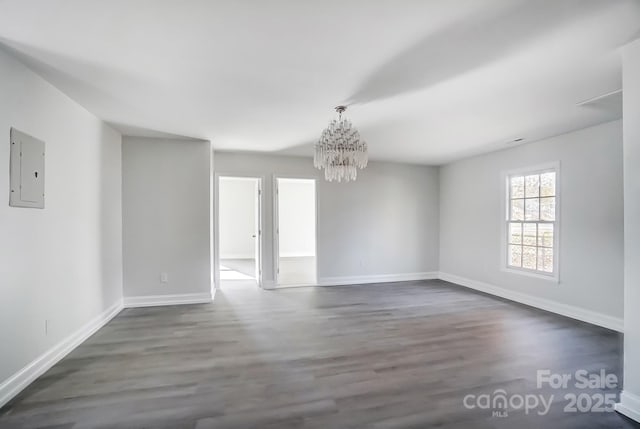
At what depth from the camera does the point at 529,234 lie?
4793mm

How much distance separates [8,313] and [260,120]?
9.17 feet

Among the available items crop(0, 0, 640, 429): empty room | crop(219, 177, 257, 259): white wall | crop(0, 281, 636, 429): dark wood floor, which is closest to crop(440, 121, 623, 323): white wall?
crop(0, 0, 640, 429): empty room

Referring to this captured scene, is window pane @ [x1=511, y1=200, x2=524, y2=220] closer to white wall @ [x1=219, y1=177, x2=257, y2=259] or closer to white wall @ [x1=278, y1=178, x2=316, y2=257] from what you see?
white wall @ [x1=278, y1=178, x2=316, y2=257]

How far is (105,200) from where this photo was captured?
3898 millimetres

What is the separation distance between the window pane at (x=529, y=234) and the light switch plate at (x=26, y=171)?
597 cm

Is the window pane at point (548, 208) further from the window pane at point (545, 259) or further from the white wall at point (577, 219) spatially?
the window pane at point (545, 259)

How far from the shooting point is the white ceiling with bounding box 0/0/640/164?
68.4 inches

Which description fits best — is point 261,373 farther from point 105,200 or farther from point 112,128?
point 112,128

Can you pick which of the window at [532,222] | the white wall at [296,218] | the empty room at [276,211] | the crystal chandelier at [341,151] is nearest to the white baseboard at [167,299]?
the empty room at [276,211]

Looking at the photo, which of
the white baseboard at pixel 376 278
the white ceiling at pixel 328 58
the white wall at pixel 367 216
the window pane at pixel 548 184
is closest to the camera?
the white ceiling at pixel 328 58

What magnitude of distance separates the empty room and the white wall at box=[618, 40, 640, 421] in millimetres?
13

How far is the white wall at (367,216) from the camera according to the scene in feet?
18.8

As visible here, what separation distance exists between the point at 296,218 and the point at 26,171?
831 centimetres

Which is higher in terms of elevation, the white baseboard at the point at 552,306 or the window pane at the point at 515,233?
the window pane at the point at 515,233
